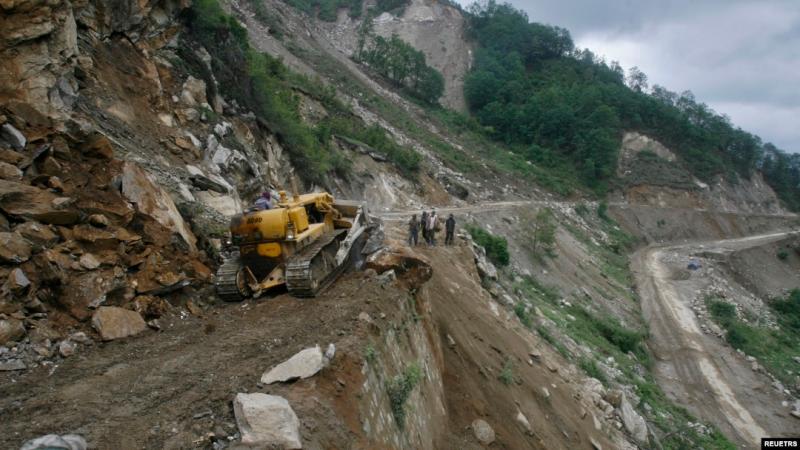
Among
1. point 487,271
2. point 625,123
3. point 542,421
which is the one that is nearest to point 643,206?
point 625,123

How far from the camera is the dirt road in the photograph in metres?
20.8

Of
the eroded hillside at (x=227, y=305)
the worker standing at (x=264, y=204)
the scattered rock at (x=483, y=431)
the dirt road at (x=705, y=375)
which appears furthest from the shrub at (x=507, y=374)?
the dirt road at (x=705, y=375)

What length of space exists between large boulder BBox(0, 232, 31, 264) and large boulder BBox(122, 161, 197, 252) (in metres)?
2.12

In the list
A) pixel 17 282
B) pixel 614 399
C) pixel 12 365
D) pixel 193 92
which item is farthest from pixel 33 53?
pixel 614 399

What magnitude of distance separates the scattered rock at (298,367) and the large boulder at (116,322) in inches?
105

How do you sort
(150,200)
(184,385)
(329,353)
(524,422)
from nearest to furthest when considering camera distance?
(184,385) → (329,353) → (150,200) → (524,422)

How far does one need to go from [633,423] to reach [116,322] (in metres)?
13.0

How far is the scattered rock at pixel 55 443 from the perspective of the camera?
4.38 metres

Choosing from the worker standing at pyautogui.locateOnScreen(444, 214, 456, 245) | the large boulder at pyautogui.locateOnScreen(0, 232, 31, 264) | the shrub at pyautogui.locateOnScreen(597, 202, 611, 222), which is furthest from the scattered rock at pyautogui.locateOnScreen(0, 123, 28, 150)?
the shrub at pyautogui.locateOnScreen(597, 202, 611, 222)

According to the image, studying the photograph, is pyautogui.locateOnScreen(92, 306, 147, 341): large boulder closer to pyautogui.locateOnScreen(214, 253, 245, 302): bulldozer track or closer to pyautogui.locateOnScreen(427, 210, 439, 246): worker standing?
pyautogui.locateOnScreen(214, 253, 245, 302): bulldozer track

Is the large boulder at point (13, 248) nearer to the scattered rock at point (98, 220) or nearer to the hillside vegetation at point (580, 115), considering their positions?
the scattered rock at point (98, 220)

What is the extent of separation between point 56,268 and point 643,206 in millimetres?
57460

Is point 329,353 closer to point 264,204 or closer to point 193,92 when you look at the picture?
point 264,204

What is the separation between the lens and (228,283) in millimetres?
8906
